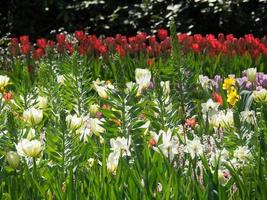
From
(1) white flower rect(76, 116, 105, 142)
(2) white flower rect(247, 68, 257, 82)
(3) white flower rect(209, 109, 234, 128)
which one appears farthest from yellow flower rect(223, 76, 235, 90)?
(1) white flower rect(76, 116, 105, 142)

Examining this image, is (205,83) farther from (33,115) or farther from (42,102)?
(33,115)

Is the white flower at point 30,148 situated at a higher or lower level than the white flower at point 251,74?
lower

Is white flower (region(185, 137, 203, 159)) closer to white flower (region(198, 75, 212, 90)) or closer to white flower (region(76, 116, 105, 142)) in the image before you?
white flower (region(76, 116, 105, 142))

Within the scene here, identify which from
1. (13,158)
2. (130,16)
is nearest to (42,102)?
(13,158)

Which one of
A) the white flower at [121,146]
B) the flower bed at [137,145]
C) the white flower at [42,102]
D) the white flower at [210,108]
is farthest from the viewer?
the white flower at [42,102]

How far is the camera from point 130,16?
332 inches

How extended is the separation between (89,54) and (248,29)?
313 cm

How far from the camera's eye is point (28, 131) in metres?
2.77

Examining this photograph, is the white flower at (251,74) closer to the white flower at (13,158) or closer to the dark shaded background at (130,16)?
the white flower at (13,158)

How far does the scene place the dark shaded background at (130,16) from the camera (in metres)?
7.95

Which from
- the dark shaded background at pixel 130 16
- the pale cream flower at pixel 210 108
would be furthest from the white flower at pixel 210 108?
the dark shaded background at pixel 130 16

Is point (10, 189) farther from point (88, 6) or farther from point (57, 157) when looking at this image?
point (88, 6)

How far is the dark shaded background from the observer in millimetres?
7953

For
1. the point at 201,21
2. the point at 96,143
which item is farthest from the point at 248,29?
the point at 96,143
